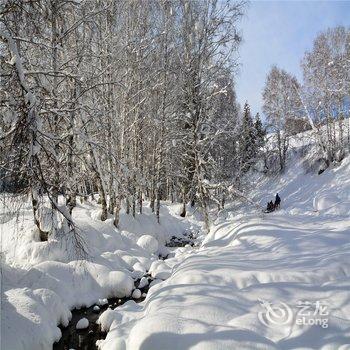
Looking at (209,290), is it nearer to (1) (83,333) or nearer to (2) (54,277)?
(1) (83,333)

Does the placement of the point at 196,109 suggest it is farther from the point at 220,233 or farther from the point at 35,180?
the point at 35,180

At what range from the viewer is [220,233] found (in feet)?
35.7

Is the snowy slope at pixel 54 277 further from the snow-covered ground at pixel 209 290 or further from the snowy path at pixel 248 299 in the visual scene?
the snowy path at pixel 248 299

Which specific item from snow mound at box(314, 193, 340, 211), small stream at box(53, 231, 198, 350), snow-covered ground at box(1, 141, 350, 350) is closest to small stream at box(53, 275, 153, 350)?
small stream at box(53, 231, 198, 350)

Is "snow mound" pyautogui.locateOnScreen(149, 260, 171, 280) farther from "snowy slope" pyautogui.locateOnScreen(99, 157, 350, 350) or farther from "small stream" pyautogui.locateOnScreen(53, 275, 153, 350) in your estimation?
"small stream" pyautogui.locateOnScreen(53, 275, 153, 350)

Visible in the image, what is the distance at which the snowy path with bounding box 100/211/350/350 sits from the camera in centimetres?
470

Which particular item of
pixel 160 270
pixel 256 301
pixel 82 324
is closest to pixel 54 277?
pixel 82 324

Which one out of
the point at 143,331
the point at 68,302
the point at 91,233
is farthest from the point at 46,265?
the point at 143,331

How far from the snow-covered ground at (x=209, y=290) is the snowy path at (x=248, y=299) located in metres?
0.02

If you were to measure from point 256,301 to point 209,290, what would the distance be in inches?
35.0

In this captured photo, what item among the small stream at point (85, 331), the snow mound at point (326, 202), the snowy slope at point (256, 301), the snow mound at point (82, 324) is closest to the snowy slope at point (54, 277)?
the small stream at point (85, 331)

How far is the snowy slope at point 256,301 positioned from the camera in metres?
4.72

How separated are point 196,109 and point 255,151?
62.9ft

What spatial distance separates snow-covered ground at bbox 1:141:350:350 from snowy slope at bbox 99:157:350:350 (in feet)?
0.05
